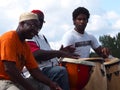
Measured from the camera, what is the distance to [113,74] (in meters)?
7.04

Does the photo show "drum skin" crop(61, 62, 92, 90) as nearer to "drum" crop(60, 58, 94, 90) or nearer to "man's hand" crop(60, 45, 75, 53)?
"drum" crop(60, 58, 94, 90)

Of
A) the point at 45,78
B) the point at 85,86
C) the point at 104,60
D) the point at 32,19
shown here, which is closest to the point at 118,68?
the point at 104,60

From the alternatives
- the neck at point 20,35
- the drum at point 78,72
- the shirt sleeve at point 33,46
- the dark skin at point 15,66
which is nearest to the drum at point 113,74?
the drum at point 78,72

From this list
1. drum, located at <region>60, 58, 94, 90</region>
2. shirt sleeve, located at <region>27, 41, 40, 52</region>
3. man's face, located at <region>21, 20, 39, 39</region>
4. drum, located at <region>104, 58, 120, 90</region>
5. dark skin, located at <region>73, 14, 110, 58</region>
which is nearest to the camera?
man's face, located at <region>21, 20, 39, 39</region>

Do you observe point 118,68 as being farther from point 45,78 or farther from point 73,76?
point 45,78

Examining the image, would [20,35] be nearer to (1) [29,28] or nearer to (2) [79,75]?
(1) [29,28]

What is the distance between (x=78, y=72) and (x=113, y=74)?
27.1 inches

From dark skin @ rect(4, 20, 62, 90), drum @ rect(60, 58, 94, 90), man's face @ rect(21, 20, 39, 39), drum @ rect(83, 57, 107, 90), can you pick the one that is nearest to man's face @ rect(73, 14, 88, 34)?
drum @ rect(83, 57, 107, 90)

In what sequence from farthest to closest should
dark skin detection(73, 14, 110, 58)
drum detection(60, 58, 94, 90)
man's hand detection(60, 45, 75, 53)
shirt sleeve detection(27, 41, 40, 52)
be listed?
dark skin detection(73, 14, 110, 58) → man's hand detection(60, 45, 75, 53) → drum detection(60, 58, 94, 90) → shirt sleeve detection(27, 41, 40, 52)

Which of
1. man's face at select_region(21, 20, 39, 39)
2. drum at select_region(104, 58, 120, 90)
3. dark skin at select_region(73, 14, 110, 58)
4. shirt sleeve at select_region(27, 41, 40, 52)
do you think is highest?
man's face at select_region(21, 20, 39, 39)

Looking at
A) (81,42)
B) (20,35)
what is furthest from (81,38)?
(20,35)

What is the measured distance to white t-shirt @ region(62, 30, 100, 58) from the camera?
717cm

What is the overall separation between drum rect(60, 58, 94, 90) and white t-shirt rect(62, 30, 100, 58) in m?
0.53

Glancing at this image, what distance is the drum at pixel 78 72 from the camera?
6574 mm
